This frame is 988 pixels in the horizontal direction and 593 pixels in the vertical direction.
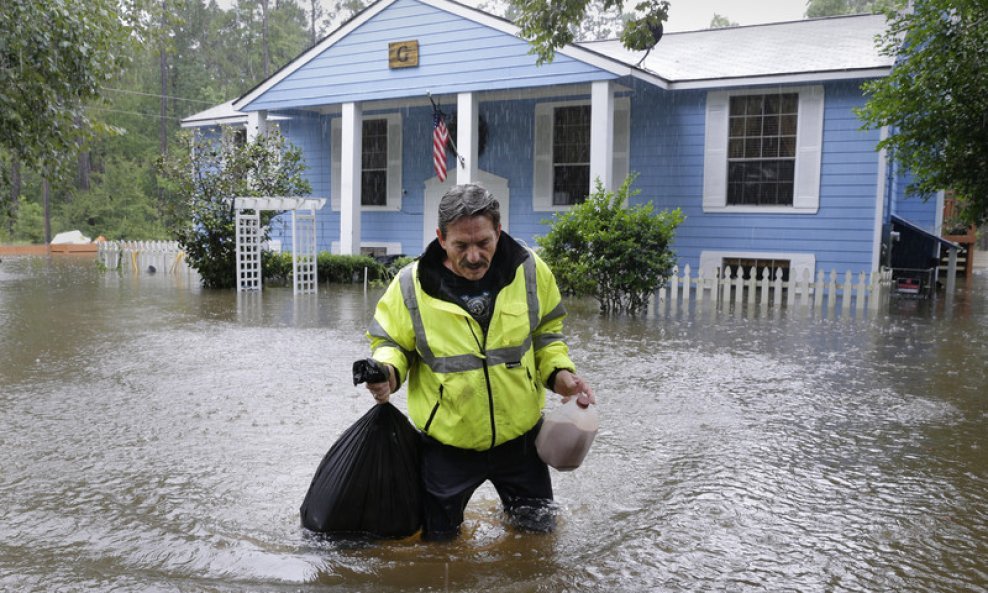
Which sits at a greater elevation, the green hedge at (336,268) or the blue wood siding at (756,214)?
the blue wood siding at (756,214)

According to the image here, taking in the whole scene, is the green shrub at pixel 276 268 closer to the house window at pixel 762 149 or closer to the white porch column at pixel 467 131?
the white porch column at pixel 467 131

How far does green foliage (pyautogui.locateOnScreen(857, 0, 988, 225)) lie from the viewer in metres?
8.54

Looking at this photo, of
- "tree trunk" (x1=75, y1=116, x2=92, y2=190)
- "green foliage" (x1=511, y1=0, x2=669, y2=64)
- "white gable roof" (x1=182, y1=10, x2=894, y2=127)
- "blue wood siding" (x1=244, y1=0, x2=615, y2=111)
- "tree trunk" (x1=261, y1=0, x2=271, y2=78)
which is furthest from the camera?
"tree trunk" (x1=261, y1=0, x2=271, y2=78)

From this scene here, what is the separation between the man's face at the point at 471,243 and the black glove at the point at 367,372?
1.80 ft

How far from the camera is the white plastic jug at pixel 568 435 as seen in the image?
11.4ft

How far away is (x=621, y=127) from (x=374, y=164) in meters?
6.71

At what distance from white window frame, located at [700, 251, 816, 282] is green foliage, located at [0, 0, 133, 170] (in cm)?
1081

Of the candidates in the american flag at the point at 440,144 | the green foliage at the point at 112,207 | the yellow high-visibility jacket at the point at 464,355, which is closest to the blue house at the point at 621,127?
the american flag at the point at 440,144

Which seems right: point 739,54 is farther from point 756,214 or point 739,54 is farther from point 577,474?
point 577,474

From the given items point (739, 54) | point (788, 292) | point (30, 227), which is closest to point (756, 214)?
point (788, 292)

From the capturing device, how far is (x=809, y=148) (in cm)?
1555

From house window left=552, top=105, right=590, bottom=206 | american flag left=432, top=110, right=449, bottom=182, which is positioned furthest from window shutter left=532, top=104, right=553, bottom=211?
american flag left=432, top=110, right=449, bottom=182

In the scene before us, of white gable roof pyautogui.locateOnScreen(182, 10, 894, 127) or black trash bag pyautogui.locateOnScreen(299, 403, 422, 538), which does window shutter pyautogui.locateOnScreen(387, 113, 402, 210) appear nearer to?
white gable roof pyautogui.locateOnScreen(182, 10, 894, 127)

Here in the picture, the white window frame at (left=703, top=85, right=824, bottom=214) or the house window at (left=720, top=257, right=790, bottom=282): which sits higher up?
the white window frame at (left=703, top=85, right=824, bottom=214)
